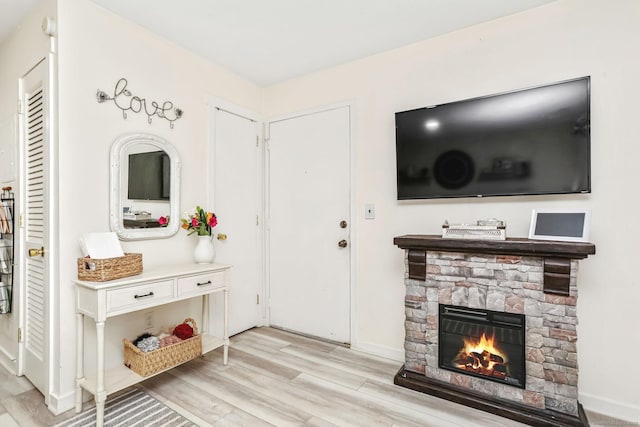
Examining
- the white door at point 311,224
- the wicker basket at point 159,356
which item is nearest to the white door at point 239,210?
the white door at point 311,224

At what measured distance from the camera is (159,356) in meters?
2.03

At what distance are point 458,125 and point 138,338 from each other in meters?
2.72

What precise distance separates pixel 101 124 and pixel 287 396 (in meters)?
2.16

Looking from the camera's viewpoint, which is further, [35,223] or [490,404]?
[35,223]

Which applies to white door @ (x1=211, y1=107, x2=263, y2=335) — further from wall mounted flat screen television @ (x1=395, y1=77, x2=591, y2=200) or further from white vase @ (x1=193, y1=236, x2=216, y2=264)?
wall mounted flat screen television @ (x1=395, y1=77, x2=591, y2=200)

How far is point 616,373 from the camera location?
186 centimetres

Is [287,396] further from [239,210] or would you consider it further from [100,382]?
[239,210]

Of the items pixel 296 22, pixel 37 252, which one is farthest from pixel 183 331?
pixel 296 22

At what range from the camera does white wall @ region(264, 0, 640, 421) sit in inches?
72.1

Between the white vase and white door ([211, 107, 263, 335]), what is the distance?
0.95 ft

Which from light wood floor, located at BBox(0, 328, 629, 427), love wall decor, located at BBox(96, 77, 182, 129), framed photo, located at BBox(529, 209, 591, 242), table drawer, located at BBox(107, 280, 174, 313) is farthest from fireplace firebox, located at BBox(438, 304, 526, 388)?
love wall decor, located at BBox(96, 77, 182, 129)

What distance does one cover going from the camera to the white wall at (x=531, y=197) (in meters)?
1.83

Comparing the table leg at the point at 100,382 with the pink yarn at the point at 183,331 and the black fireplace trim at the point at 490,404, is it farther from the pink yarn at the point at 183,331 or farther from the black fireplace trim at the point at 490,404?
the black fireplace trim at the point at 490,404

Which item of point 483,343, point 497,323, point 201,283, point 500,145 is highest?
point 500,145
